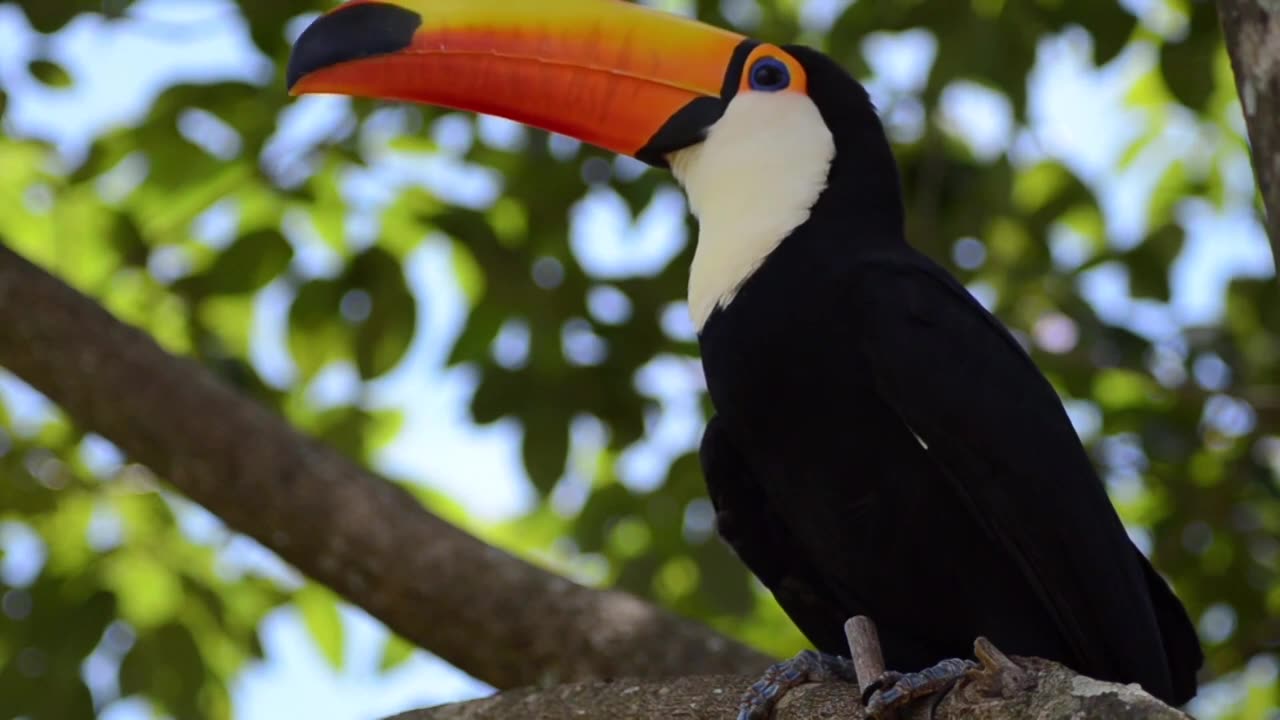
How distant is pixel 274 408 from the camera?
494 centimetres

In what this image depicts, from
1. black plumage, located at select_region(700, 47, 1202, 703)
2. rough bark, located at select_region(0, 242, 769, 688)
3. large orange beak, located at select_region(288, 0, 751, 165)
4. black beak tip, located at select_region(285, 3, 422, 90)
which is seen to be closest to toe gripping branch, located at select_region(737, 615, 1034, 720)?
black plumage, located at select_region(700, 47, 1202, 703)

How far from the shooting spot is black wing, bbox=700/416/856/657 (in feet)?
11.2

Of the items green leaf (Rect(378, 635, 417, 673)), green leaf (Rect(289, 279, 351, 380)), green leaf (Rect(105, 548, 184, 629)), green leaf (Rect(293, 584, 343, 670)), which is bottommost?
green leaf (Rect(378, 635, 417, 673))

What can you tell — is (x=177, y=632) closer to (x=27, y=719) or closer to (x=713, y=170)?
(x=27, y=719)

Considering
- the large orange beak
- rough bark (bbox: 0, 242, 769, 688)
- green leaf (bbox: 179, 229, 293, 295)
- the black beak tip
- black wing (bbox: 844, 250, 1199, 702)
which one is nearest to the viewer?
black wing (bbox: 844, 250, 1199, 702)

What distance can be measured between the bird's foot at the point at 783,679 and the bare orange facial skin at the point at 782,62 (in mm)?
1242

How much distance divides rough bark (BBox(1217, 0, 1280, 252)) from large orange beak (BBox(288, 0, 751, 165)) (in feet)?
3.63

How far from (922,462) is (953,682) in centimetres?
72

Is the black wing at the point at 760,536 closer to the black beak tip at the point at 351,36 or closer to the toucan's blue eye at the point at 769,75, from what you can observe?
the toucan's blue eye at the point at 769,75

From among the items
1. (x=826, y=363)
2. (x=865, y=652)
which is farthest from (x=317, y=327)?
(x=865, y=652)

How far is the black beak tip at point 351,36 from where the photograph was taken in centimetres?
351

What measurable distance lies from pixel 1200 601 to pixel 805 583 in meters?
2.07

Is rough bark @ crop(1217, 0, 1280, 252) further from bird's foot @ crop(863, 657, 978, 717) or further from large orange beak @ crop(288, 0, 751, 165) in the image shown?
large orange beak @ crop(288, 0, 751, 165)

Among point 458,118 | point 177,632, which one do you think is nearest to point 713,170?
point 458,118
